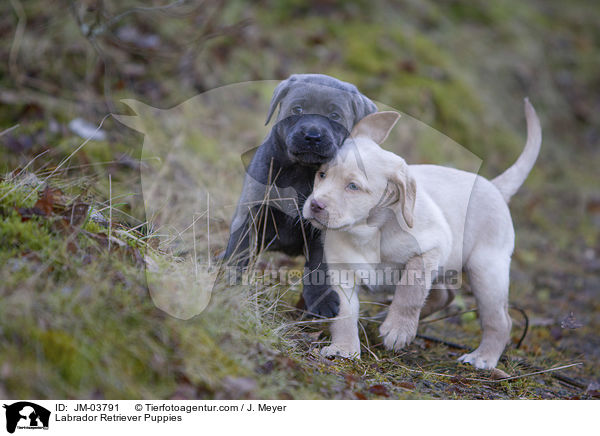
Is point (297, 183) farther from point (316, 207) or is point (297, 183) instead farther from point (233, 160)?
point (233, 160)

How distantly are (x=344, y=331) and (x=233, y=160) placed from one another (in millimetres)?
3380

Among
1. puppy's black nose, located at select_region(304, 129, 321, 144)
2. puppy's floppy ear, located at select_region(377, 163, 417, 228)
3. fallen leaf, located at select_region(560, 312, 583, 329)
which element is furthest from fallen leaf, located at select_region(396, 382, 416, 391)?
puppy's black nose, located at select_region(304, 129, 321, 144)

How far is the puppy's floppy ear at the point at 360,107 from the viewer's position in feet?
10.8

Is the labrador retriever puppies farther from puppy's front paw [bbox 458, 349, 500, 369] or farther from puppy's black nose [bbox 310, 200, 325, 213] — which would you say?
puppy's front paw [bbox 458, 349, 500, 369]

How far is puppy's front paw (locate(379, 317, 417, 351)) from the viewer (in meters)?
3.02

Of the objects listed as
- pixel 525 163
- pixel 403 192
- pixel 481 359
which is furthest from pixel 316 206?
pixel 525 163

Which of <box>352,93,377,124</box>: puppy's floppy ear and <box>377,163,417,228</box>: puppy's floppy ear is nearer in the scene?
<box>377,163,417,228</box>: puppy's floppy ear

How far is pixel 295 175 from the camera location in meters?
3.29

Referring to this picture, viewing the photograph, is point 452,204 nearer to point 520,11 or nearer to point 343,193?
point 343,193

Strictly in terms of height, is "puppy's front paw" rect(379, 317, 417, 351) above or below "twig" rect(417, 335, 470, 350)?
above

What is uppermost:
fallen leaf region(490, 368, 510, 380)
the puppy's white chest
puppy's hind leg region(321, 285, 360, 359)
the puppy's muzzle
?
the puppy's muzzle
